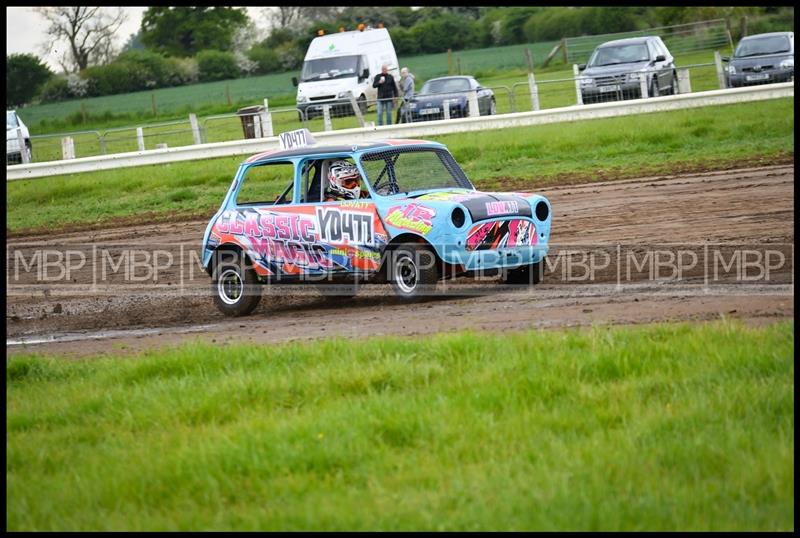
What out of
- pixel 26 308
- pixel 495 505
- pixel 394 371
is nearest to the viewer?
pixel 495 505

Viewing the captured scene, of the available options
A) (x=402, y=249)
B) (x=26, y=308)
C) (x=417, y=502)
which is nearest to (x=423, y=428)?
(x=417, y=502)

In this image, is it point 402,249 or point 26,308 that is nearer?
point 402,249

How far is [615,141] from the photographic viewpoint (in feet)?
72.7

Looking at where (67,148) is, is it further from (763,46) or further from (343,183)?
(343,183)

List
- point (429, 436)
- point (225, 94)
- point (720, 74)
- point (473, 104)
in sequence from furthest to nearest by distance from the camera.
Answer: point (225, 94), point (720, 74), point (473, 104), point (429, 436)

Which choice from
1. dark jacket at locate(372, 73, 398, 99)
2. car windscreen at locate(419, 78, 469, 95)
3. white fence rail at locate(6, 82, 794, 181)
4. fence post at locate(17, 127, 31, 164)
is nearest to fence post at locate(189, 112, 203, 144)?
white fence rail at locate(6, 82, 794, 181)

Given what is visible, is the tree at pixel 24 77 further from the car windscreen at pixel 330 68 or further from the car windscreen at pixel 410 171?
the car windscreen at pixel 410 171

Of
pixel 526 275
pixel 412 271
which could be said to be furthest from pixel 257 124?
pixel 412 271

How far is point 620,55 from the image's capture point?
93.3ft

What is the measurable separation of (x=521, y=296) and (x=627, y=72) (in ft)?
57.4

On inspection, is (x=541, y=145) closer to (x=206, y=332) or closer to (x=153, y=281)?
(x=153, y=281)

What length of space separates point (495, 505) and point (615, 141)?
1757cm

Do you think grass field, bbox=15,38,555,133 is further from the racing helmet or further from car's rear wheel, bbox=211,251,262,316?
the racing helmet

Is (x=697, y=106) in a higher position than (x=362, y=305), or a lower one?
higher
